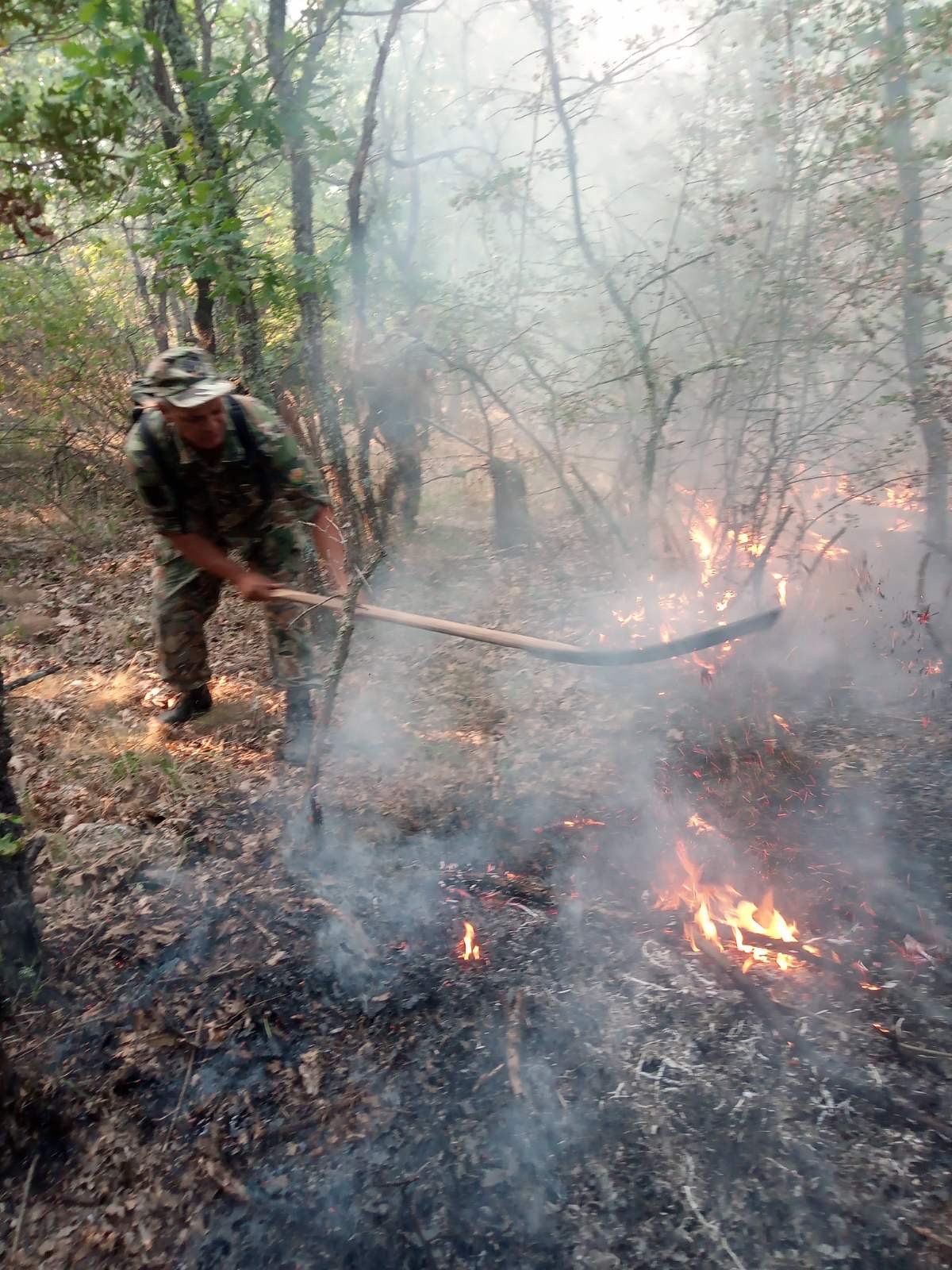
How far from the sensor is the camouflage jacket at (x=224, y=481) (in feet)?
13.6

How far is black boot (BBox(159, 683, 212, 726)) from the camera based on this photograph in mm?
4992

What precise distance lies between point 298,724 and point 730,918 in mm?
2729

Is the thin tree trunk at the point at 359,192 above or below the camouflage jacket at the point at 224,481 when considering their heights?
above

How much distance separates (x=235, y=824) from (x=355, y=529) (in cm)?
341

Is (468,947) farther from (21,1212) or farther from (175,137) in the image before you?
(175,137)

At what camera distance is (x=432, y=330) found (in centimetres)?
681

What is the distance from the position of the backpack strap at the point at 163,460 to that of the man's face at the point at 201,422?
0.15 metres

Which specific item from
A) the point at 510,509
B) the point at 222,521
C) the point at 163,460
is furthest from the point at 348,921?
the point at 510,509

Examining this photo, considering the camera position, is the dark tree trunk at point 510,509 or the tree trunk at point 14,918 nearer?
the tree trunk at point 14,918

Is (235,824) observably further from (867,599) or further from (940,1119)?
(867,599)

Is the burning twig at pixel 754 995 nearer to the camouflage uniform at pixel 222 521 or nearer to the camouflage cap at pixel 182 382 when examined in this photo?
the camouflage uniform at pixel 222 521

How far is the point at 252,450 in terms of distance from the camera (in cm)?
427

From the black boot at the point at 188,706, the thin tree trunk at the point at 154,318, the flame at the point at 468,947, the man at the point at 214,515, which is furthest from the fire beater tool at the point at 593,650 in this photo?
the thin tree trunk at the point at 154,318

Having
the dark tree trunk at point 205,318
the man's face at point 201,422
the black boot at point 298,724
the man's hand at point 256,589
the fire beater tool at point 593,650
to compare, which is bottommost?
the black boot at point 298,724
